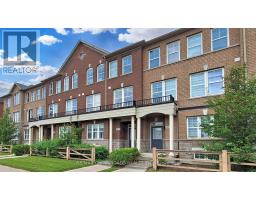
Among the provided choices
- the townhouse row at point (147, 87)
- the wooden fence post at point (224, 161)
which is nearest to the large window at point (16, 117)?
the townhouse row at point (147, 87)

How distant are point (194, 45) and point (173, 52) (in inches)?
56.1

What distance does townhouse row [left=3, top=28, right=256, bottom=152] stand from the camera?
14773 millimetres

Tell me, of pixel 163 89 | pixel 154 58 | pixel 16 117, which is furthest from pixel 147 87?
pixel 16 117

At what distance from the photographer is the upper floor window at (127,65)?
19.5 metres

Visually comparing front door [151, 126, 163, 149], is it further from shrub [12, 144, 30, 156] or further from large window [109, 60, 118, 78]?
shrub [12, 144, 30, 156]

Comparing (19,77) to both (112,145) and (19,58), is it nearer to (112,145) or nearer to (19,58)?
(19,58)

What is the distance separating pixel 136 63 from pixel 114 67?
7.55 feet

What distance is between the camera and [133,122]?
703 inches

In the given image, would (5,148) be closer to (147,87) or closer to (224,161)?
(147,87)

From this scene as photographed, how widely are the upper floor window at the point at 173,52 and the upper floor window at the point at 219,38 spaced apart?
2.28 metres

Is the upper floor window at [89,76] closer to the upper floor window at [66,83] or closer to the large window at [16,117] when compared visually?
the upper floor window at [66,83]

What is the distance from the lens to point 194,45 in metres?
15.8

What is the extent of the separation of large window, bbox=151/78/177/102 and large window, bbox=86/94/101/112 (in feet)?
17.6

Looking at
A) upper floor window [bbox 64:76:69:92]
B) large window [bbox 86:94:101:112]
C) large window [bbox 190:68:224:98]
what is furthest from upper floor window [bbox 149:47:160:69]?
upper floor window [bbox 64:76:69:92]
